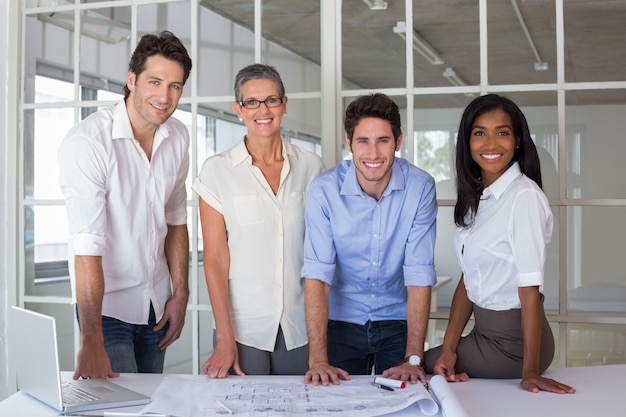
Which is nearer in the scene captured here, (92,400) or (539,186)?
(92,400)

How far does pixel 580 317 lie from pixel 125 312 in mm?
1759

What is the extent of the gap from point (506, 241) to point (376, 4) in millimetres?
1368

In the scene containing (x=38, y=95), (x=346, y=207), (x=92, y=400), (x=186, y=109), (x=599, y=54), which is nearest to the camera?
(x=92, y=400)

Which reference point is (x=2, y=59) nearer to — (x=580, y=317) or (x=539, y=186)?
(x=539, y=186)

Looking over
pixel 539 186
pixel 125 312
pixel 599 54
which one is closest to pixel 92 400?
pixel 125 312

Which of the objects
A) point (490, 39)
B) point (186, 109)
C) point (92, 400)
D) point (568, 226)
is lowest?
point (92, 400)

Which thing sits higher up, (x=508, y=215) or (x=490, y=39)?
(x=490, y=39)

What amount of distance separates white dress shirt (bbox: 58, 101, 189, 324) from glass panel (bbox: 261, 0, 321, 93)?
75 cm

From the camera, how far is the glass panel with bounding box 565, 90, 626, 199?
9.60 ft

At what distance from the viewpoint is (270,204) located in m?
2.55

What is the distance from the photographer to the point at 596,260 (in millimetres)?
2945

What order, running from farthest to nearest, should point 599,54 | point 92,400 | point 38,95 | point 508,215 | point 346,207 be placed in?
point 38,95, point 599,54, point 346,207, point 508,215, point 92,400

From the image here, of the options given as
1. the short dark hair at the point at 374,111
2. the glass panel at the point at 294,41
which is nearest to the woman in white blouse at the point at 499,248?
the short dark hair at the point at 374,111

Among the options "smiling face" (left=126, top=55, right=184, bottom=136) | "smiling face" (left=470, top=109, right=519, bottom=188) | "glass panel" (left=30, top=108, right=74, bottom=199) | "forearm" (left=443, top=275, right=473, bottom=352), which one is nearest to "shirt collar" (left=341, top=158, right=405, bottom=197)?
"smiling face" (left=470, top=109, right=519, bottom=188)
